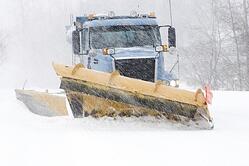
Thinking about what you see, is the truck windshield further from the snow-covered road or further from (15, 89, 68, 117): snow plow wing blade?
the snow-covered road

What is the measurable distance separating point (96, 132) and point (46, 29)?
7918cm

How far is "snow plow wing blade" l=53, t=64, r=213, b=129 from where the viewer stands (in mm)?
6742

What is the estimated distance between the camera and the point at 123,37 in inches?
361

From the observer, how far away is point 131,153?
4.89 metres

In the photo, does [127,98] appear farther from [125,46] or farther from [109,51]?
[125,46]

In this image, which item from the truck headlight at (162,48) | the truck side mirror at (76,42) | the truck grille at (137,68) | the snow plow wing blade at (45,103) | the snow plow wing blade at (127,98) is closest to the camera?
the snow plow wing blade at (127,98)

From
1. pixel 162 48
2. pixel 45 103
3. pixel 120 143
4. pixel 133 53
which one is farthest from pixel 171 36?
pixel 120 143

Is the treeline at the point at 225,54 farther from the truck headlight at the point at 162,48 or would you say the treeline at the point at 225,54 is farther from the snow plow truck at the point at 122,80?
the truck headlight at the point at 162,48

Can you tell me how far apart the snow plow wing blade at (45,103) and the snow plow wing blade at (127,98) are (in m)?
2.50

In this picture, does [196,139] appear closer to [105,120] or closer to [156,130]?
[156,130]

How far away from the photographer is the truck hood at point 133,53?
844cm

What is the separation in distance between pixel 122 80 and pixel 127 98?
0.26 meters

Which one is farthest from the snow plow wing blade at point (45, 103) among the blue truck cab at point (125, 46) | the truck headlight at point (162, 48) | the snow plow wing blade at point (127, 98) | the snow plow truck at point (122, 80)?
the snow plow wing blade at point (127, 98)

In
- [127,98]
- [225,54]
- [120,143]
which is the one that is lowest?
[120,143]
